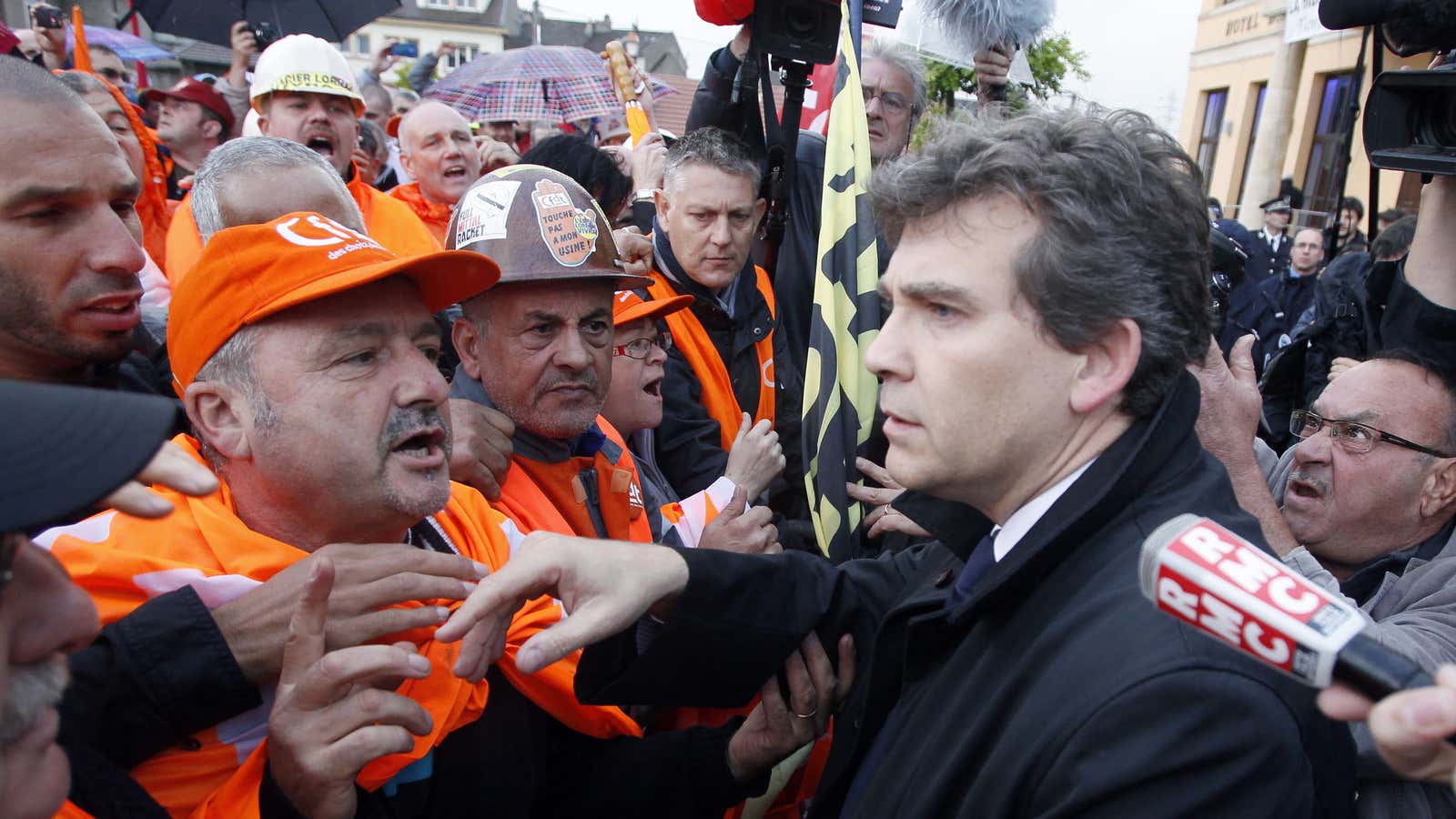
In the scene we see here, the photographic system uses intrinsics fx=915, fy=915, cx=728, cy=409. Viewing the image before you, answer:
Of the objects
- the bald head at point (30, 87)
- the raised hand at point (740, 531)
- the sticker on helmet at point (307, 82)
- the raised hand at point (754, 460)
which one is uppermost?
the sticker on helmet at point (307, 82)

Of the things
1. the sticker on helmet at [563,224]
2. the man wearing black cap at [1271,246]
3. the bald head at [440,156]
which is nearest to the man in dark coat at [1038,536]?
the sticker on helmet at [563,224]

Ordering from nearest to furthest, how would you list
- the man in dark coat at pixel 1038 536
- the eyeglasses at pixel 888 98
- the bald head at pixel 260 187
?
the man in dark coat at pixel 1038 536 < the bald head at pixel 260 187 < the eyeglasses at pixel 888 98

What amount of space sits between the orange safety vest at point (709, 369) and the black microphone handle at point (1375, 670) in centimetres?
241

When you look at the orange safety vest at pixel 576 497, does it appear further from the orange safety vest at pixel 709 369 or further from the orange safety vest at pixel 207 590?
the orange safety vest at pixel 709 369

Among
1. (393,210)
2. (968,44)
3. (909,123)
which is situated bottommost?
(393,210)

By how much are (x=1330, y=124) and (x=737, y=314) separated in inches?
836

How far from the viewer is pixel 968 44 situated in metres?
3.81

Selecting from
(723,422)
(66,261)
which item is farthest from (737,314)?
(66,261)

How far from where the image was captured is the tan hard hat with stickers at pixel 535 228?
238cm

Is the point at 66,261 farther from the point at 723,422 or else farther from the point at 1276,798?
the point at 1276,798

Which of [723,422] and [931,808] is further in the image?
[723,422]

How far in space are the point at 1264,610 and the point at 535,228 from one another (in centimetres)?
194

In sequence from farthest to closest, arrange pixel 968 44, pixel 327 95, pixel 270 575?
pixel 327 95 → pixel 968 44 → pixel 270 575

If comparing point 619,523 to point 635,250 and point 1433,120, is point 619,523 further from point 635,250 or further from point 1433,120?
point 1433,120
